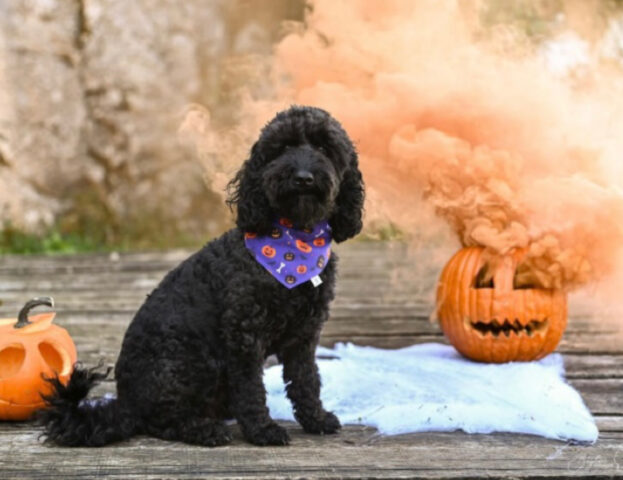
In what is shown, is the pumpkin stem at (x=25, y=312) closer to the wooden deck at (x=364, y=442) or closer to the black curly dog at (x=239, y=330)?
the wooden deck at (x=364, y=442)

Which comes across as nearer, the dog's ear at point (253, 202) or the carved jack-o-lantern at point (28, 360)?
the dog's ear at point (253, 202)

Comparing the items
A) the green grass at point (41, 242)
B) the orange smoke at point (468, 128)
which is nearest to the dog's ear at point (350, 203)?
the orange smoke at point (468, 128)

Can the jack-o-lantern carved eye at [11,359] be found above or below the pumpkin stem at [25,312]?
below

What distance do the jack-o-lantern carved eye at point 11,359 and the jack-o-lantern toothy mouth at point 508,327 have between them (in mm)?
2301

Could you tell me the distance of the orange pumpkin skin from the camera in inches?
168

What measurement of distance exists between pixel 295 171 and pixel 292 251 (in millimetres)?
325

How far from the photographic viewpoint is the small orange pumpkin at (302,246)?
3.09 m

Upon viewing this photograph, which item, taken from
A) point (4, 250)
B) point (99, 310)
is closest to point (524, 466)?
point (99, 310)

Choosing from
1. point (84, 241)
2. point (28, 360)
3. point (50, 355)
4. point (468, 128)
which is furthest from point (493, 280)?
point (84, 241)

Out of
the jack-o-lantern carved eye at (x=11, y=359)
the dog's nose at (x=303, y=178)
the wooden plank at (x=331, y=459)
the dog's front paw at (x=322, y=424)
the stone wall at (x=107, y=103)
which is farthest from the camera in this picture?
the stone wall at (x=107, y=103)

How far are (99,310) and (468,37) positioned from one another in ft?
10.5

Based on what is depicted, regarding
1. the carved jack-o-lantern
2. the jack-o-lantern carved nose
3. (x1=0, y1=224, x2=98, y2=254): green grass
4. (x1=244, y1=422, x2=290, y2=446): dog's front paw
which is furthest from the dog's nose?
(x1=0, y1=224, x2=98, y2=254): green grass

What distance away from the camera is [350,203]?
3217 mm

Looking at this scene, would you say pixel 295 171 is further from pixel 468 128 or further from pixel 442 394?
pixel 468 128
